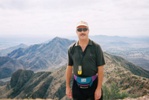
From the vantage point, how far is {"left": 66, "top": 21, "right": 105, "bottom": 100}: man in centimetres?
609

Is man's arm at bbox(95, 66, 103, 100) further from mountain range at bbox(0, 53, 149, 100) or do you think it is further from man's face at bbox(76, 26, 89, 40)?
mountain range at bbox(0, 53, 149, 100)

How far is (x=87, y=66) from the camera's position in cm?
610

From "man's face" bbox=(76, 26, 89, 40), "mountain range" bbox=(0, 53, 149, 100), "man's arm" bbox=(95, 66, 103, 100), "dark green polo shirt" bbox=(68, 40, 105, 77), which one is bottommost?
"mountain range" bbox=(0, 53, 149, 100)

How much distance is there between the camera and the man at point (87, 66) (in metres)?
Result: 6.09

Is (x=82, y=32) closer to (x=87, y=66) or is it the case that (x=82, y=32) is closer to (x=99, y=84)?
(x=87, y=66)

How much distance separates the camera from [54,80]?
114 meters

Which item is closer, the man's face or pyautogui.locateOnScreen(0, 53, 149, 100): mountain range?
the man's face

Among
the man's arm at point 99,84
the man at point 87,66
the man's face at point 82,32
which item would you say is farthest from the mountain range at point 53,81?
the man's face at point 82,32

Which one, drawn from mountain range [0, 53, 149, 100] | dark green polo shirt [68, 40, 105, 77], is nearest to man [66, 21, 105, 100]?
dark green polo shirt [68, 40, 105, 77]

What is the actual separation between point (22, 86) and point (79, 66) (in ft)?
472

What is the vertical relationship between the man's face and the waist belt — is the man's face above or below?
above

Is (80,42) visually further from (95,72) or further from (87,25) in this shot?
(95,72)

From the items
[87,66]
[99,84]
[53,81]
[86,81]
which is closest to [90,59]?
[87,66]

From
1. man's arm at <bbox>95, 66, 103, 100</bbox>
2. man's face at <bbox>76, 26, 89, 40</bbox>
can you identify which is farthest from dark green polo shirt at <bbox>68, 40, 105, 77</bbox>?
man's face at <bbox>76, 26, 89, 40</bbox>
